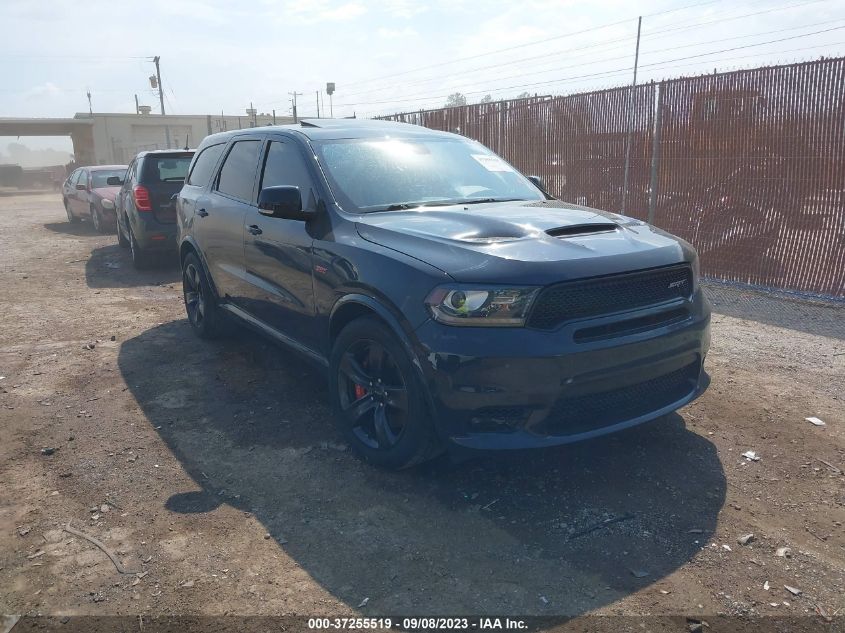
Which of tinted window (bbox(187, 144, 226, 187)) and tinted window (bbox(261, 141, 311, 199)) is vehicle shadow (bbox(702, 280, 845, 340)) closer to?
tinted window (bbox(261, 141, 311, 199))

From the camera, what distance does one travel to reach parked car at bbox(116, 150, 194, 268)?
9.59 meters

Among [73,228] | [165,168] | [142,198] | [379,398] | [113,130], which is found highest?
[113,130]

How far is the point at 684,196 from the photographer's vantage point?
327 inches

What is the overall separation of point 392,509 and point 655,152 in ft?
22.5

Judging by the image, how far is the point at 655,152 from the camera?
8531 millimetres

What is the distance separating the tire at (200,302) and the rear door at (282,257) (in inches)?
43.4

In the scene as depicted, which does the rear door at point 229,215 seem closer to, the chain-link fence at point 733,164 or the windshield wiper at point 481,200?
the windshield wiper at point 481,200

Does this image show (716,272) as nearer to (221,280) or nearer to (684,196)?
(684,196)

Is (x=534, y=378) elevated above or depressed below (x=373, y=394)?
above

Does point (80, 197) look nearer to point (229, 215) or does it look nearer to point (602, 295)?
point (229, 215)

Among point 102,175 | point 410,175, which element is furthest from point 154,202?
point 102,175

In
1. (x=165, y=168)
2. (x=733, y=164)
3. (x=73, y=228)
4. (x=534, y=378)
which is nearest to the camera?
(x=534, y=378)

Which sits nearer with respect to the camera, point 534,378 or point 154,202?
point 534,378

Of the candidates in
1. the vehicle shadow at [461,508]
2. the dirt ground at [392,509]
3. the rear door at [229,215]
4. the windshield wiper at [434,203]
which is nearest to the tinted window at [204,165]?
the rear door at [229,215]
